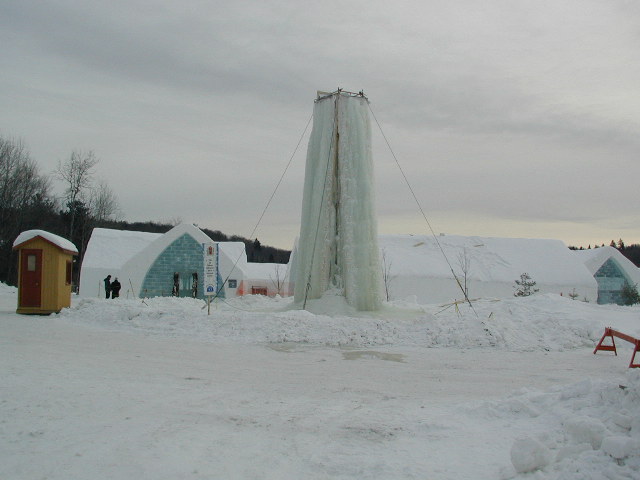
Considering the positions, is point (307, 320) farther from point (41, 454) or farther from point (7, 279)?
point (7, 279)

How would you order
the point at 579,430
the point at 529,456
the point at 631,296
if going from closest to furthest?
the point at 529,456, the point at 579,430, the point at 631,296

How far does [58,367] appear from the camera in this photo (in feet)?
26.3

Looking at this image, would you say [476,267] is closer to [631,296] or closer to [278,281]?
[631,296]

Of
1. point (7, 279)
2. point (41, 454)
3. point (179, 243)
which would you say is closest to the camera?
point (41, 454)

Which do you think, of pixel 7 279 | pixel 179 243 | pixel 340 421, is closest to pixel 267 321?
pixel 340 421

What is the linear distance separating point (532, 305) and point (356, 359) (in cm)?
837

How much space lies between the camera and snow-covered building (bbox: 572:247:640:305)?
117 feet

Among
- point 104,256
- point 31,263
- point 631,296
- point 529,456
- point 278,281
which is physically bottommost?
point 529,456

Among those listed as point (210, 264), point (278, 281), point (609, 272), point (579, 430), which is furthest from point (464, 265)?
point (579, 430)

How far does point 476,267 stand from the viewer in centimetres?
3241

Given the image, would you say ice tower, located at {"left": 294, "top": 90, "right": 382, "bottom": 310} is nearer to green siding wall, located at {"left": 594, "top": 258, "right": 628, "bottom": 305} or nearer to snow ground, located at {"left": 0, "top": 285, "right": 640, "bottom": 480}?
snow ground, located at {"left": 0, "top": 285, "right": 640, "bottom": 480}

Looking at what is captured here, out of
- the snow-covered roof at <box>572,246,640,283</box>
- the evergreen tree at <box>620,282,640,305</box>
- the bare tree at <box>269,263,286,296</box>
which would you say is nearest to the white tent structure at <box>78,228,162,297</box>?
the bare tree at <box>269,263,286,296</box>

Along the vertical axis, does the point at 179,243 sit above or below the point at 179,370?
above

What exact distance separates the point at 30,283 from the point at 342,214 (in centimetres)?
919
